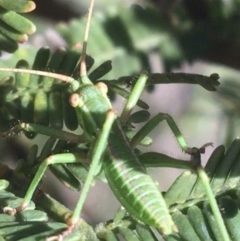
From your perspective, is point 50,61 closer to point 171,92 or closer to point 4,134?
point 4,134

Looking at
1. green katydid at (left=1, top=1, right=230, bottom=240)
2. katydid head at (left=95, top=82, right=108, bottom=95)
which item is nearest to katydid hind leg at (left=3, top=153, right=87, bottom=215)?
green katydid at (left=1, top=1, right=230, bottom=240)

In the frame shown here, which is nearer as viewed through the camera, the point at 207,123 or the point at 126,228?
the point at 126,228

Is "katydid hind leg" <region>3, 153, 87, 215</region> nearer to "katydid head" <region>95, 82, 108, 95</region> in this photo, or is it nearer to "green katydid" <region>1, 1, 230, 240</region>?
"green katydid" <region>1, 1, 230, 240</region>

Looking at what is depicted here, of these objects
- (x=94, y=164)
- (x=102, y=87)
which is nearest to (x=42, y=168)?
(x=94, y=164)

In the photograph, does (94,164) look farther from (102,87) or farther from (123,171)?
(102,87)

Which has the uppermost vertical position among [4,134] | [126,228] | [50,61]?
[50,61]

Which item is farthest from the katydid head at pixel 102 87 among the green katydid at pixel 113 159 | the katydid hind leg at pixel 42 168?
the katydid hind leg at pixel 42 168

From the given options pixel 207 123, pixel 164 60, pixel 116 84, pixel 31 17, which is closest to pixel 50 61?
pixel 116 84

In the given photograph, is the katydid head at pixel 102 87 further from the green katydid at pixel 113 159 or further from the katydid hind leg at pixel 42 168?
the katydid hind leg at pixel 42 168
